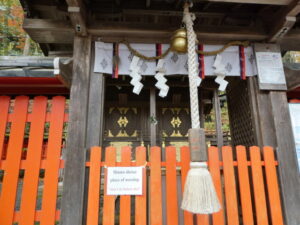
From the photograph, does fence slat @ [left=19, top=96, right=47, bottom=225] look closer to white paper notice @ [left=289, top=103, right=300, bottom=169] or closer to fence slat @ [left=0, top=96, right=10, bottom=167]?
fence slat @ [left=0, top=96, right=10, bottom=167]

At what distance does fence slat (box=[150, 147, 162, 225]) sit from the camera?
2635mm

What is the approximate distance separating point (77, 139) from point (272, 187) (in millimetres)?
2982

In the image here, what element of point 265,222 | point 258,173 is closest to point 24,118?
point 258,173

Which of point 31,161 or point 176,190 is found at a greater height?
point 31,161

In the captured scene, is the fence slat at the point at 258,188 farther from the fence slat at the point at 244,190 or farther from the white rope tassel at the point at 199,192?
the white rope tassel at the point at 199,192

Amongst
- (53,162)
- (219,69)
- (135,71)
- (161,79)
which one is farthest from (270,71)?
(53,162)

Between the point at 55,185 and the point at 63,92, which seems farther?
the point at 63,92

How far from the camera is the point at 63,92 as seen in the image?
3.56 m

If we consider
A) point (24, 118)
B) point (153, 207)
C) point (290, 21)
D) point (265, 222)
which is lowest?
point (265, 222)

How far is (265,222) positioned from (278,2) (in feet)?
10.4

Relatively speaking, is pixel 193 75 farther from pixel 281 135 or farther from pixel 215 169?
pixel 281 135

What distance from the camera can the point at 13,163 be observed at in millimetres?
Answer: 3109

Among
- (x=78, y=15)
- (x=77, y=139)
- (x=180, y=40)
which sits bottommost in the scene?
(x=77, y=139)

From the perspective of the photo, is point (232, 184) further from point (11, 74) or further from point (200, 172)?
point (11, 74)
